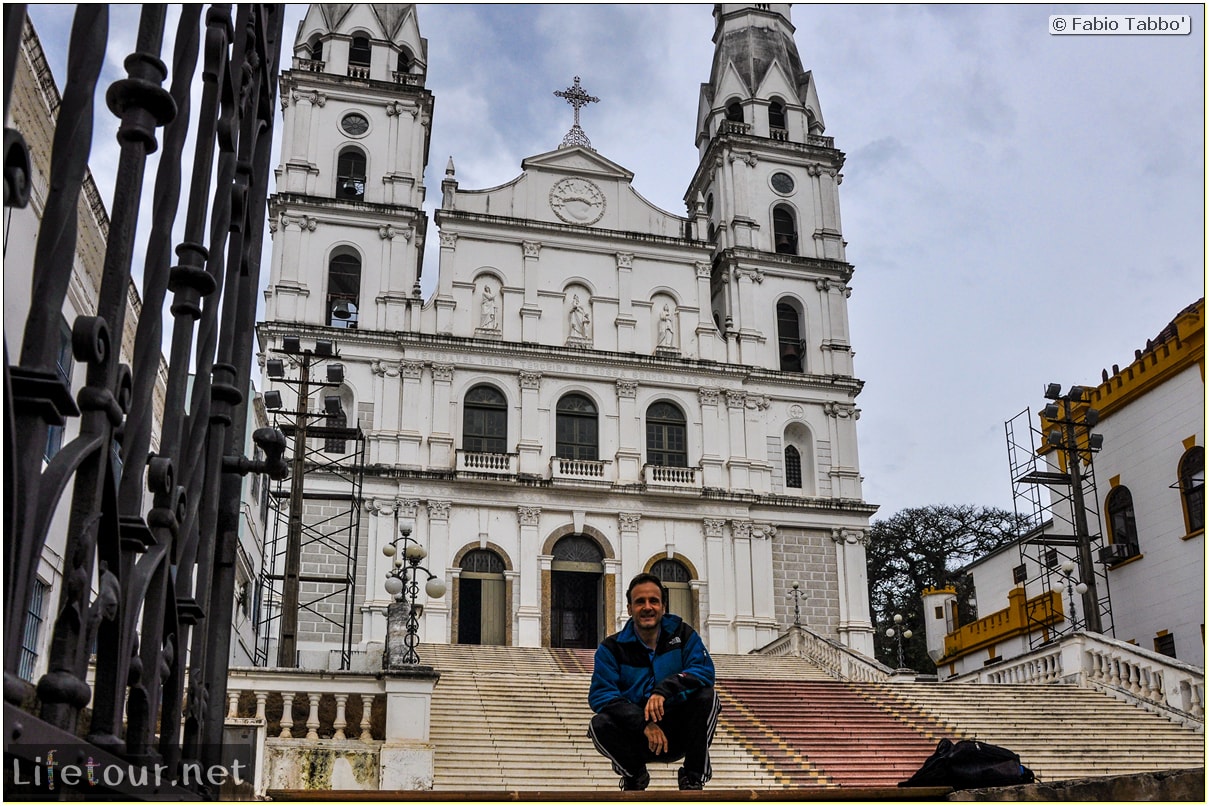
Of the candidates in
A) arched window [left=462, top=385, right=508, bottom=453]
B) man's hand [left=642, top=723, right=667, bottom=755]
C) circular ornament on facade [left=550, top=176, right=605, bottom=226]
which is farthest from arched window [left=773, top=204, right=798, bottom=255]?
man's hand [left=642, top=723, right=667, bottom=755]

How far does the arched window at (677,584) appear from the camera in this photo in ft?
106

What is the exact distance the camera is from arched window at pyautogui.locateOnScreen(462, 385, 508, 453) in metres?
32.6

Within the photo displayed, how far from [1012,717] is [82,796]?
769 inches

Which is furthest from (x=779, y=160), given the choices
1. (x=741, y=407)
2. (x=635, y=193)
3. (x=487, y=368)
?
(x=487, y=368)

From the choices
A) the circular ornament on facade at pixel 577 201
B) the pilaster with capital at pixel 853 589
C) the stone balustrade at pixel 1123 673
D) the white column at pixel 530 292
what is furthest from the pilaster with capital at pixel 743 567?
the circular ornament on facade at pixel 577 201

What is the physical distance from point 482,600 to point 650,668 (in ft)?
84.7

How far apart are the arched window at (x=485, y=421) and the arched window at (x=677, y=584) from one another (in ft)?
18.2

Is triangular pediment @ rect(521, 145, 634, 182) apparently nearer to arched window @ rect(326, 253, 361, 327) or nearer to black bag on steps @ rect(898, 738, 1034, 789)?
arched window @ rect(326, 253, 361, 327)

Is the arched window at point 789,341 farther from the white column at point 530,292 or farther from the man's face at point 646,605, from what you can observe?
the man's face at point 646,605

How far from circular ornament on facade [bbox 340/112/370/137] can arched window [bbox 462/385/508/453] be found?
29.0ft

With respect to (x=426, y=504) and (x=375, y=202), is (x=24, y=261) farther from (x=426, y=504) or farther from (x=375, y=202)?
(x=375, y=202)

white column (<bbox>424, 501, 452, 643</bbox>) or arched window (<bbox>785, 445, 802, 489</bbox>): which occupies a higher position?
arched window (<bbox>785, 445, 802, 489</bbox>)

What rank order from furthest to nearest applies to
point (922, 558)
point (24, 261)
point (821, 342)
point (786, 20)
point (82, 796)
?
point (922, 558), point (786, 20), point (821, 342), point (24, 261), point (82, 796)

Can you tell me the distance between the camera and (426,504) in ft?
102
